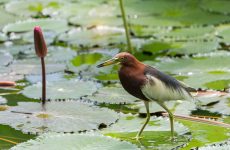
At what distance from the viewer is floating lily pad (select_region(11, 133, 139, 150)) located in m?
1.68

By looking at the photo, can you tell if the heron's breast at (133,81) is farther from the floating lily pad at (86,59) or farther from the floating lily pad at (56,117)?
the floating lily pad at (86,59)

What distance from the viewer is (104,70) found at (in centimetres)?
264

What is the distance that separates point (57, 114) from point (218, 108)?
2.02ft

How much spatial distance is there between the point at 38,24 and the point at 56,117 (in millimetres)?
1518

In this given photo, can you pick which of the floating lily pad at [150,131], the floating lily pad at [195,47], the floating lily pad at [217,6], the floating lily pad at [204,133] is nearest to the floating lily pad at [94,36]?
the floating lily pad at [195,47]

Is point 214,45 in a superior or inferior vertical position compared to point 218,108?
superior

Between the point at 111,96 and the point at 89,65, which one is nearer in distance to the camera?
the point at 111,96

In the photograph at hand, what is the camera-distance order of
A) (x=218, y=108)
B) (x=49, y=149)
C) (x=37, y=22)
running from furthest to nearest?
(x=37, y=22), (x=218, y=108), (x=49, y=149)

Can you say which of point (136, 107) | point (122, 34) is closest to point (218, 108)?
point (136, 107)

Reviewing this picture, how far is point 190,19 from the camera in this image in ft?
11.4

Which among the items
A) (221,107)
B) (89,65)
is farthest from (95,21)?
(221,107)

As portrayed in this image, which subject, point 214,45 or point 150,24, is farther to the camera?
point 150,24

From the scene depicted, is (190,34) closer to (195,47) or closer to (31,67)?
(195,47)

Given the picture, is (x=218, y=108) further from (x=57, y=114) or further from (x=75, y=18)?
(x=75, y=18)
